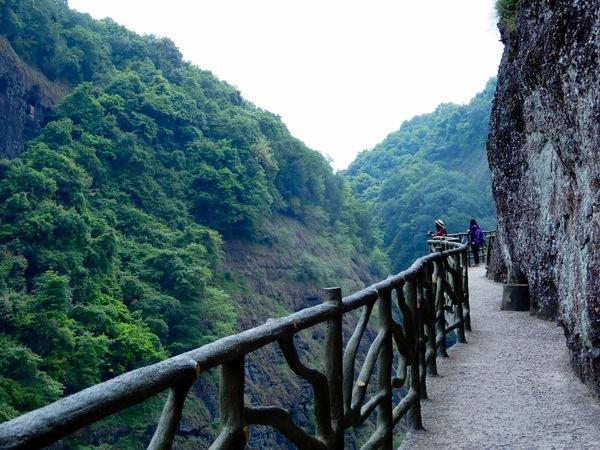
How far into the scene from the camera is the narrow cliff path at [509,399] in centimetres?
429

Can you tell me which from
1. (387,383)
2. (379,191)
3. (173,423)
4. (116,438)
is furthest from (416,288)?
(379,191)

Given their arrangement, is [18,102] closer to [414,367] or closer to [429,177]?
[414,367]

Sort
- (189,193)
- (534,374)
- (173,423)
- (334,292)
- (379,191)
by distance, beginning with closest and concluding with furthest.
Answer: (173,423)
(334,292)
(534,374)
(189,193)
(379,191)

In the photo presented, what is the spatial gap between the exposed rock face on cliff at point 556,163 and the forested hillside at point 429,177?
56.4m

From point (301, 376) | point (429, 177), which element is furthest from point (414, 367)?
point (429, 177)

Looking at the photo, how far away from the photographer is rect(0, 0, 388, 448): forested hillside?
24.5 meters

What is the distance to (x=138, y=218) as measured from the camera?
135 ft

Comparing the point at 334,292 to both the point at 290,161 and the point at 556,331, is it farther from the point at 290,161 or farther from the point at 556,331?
the point at 290,161

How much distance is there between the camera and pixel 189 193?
4828 cm

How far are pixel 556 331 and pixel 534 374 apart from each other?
2211 mm

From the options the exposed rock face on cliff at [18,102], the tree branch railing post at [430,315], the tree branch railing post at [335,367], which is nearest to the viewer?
the tree branch railing post at [335,367]

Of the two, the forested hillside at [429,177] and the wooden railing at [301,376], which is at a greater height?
the forested hillside at [429,177]

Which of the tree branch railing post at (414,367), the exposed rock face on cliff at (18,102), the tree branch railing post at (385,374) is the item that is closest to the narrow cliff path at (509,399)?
the tree branch railing post at (414,367)

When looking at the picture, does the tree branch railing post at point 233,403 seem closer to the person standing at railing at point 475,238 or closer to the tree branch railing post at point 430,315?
the tree branch railing post at point 430,315
